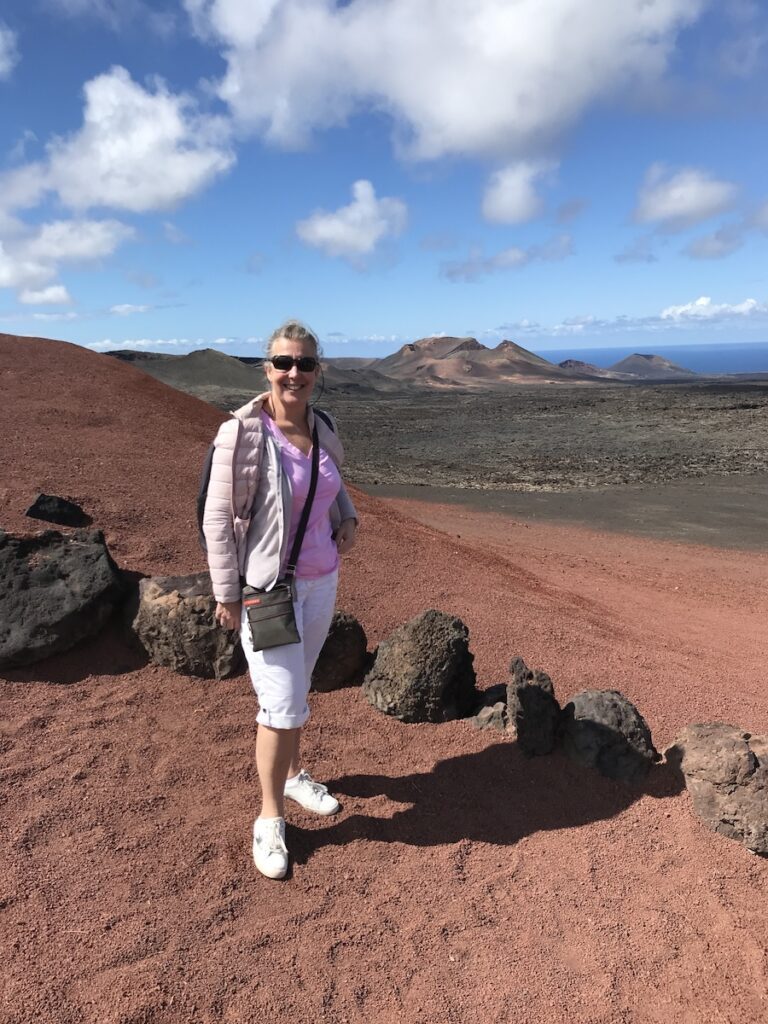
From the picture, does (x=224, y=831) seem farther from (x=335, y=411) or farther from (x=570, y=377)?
(x=570, y=377)

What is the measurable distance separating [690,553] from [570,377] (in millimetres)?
77807

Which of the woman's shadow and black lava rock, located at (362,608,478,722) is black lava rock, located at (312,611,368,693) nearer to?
black lava rock, located at (362,608,478,722)

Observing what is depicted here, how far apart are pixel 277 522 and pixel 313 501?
0.16 metres

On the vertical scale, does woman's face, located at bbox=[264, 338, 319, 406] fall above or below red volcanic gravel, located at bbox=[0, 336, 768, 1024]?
above

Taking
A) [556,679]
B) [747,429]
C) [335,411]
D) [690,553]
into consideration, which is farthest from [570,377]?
[556,679]

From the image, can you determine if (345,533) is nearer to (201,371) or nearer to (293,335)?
(293,335)

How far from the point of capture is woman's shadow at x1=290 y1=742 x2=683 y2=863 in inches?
122

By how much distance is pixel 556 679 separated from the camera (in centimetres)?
474

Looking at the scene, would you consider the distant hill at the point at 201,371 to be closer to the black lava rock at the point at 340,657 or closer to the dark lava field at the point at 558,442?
the dark lava field at the point at 558,442

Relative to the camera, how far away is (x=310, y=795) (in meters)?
3.15

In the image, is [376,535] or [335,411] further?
[335,411]

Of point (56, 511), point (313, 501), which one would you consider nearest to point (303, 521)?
point (313, 501)

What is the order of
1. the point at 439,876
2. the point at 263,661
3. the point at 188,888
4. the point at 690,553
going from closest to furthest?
the point at 263,661 → the point at 188,888 → the point at 439,876 → the point at 690,553

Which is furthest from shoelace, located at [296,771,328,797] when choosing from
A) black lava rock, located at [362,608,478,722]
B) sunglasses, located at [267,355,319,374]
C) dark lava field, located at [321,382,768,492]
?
dark lava field, located at [321,382,768,492]
